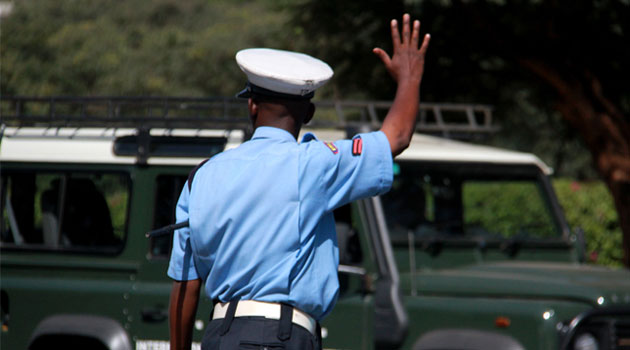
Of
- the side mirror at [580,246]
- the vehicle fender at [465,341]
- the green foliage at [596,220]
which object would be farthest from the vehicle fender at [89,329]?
the green foliage at [596,220]

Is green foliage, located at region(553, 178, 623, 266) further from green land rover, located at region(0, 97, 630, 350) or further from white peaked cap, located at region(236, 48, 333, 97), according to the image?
white peaked cap, located at region(236, 48, 333, 97)

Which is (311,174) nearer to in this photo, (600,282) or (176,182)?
(176,182)

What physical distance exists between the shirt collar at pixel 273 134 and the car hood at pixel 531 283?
2658 millimetres

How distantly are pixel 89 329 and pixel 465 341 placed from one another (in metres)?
1.97

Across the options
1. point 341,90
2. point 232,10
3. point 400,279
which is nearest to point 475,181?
point 400,279

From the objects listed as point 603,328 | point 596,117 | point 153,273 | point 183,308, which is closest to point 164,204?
point 153,273

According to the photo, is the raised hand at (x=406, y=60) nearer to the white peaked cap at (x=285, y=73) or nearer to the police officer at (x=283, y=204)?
the police officer at (x=283, y=204)

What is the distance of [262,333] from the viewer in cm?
257

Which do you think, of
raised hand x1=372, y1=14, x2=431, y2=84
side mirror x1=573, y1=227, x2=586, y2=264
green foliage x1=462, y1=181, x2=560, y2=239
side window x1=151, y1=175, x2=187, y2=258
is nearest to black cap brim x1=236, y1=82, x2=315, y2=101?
raised hand x1=372, y1=14, x2=431, y2=84

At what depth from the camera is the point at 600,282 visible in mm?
5105

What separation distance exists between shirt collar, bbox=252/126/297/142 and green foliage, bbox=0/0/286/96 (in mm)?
20273

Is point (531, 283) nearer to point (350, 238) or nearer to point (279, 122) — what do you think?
point (350, 238)

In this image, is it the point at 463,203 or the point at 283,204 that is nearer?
the point at 283,204

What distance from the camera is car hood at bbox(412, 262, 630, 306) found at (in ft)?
16.0
